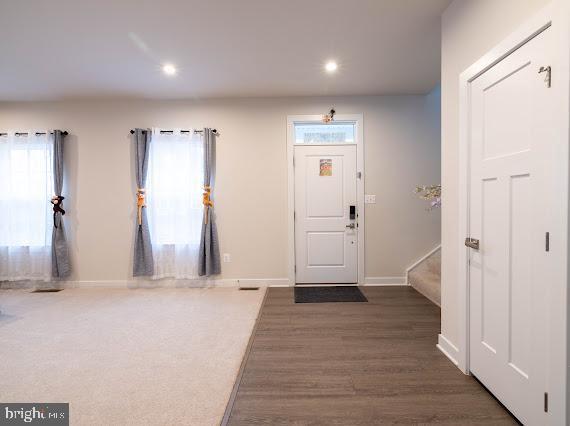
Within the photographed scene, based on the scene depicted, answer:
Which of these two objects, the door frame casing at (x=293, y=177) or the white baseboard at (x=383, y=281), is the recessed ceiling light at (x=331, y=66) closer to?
the door frame casing at (x=293, y=177)

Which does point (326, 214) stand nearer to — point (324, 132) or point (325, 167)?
point (325, 167)

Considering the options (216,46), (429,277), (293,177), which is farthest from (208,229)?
(429,277)

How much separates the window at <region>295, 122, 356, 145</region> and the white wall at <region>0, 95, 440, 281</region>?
0.64 feet

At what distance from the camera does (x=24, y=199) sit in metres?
4.02

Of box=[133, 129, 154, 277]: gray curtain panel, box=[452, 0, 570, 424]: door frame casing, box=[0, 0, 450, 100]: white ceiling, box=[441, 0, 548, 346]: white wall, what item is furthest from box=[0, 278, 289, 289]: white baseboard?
box=[452, 0, 570, 424]: door frame casing

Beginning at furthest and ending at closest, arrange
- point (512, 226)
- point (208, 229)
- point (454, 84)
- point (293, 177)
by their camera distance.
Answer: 1. point (293, 177)
2. point (208, 229)
3. point (454, 84)
4. point (512, 226)

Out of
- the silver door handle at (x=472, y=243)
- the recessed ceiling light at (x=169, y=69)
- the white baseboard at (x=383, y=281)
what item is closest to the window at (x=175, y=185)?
the recessed ceiling light at (x=169, y=69)

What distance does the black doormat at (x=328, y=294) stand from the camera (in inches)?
138

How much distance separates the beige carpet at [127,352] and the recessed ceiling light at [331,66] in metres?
2.78

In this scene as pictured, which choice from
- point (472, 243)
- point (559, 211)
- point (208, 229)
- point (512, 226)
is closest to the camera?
point (559, 211)

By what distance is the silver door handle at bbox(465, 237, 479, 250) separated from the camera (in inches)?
72.1

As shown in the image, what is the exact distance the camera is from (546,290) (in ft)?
4.33

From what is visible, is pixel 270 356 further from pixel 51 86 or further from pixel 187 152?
pixel 51 86

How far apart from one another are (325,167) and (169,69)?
7.35 ft
